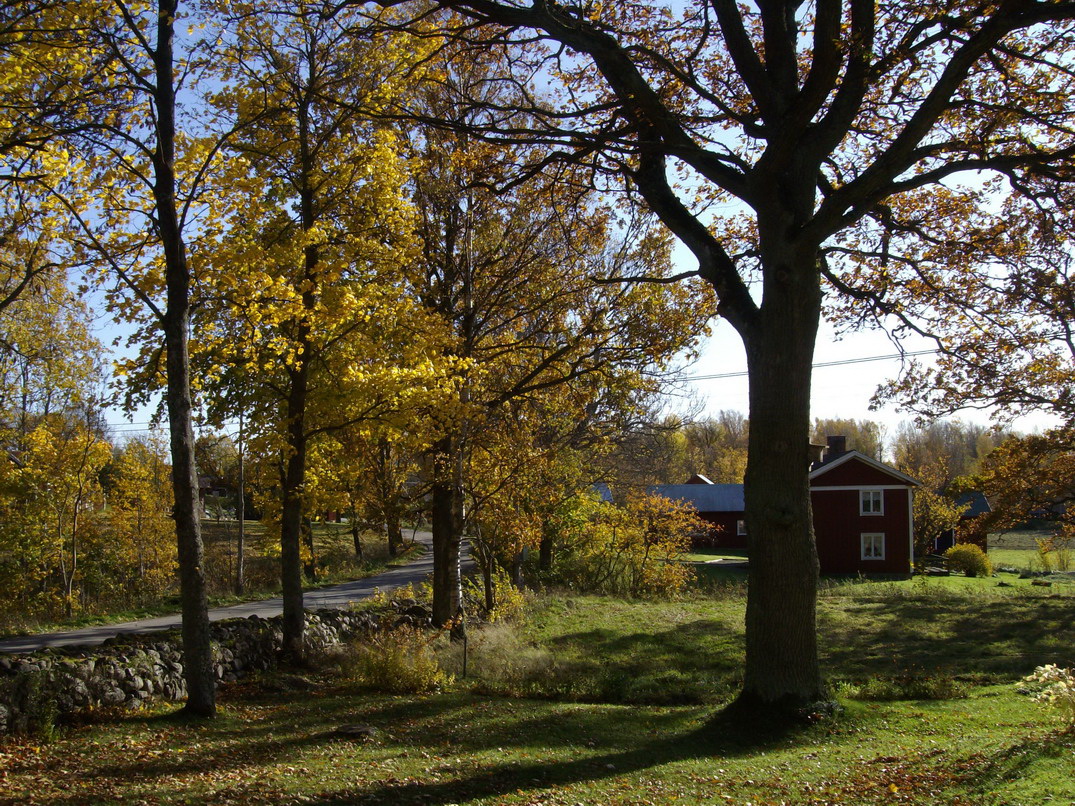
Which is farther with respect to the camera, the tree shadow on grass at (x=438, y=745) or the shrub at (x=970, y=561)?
the shrub at (x=970, y=561)

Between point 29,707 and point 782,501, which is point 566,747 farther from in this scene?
point 29,707

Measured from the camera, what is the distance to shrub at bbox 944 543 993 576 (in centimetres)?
3700

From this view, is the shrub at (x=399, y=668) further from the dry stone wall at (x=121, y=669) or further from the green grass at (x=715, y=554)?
the green grass at (x=715, y=554)

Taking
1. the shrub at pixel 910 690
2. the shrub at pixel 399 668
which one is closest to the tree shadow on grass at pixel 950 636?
the shrub at pixel 910 690

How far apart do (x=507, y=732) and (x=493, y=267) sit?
9.84 meters

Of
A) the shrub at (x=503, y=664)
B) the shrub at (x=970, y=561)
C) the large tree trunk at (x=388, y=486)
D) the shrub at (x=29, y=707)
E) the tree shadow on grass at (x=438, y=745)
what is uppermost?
the large tree trunk at (x=388, y=486)

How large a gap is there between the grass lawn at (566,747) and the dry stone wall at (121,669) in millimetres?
396

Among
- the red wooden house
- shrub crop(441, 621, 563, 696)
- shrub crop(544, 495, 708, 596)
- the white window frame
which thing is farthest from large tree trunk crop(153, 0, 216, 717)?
the white window frame

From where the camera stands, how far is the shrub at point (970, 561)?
121 feet

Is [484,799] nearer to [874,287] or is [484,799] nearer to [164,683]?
[164,683]

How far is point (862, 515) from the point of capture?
39.8 metres

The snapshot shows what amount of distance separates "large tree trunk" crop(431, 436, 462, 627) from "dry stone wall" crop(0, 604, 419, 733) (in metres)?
2.25

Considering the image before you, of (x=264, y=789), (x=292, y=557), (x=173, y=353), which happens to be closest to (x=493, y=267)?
(x=292, y=557)

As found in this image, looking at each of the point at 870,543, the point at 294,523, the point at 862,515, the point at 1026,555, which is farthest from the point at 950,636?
the point at 1026,555
